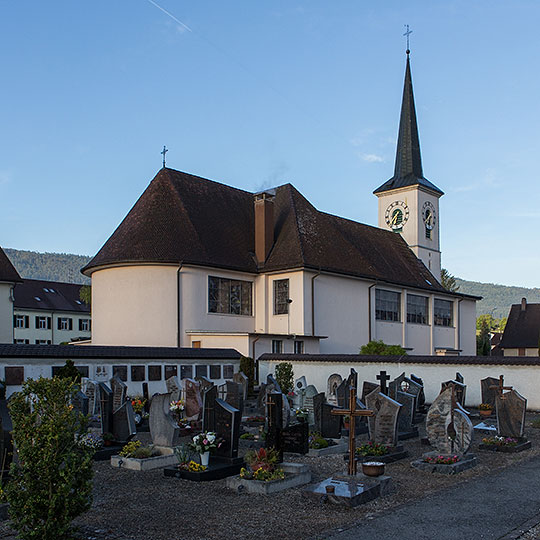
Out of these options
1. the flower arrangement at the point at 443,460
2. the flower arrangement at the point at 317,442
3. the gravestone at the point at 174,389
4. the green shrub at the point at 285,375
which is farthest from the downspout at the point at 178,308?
the flower arrangement at the point at 443,460

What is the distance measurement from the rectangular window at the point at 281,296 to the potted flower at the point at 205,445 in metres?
21.1

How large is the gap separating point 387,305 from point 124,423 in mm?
26241

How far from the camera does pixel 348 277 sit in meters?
33.9

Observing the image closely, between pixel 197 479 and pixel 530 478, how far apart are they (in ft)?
18.5

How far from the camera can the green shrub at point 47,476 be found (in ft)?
19.8

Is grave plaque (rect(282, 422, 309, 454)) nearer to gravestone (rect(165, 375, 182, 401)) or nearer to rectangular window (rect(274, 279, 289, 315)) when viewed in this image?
gravestone (rect(165, 375, 182, 401))

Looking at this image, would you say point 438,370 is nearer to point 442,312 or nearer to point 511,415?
point 511,415

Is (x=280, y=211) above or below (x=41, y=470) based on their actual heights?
above

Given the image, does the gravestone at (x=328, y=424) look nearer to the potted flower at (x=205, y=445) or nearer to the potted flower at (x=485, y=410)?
the potted flower at (x=205, y=445)

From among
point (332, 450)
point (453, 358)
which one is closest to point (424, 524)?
point (332, 450)

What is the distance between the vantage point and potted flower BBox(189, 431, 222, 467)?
10.8 metres

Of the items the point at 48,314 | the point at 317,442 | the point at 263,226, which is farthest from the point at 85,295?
the point at 317,442

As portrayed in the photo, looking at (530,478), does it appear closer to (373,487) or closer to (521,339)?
(373,487)

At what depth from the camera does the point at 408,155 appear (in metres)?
49.3
